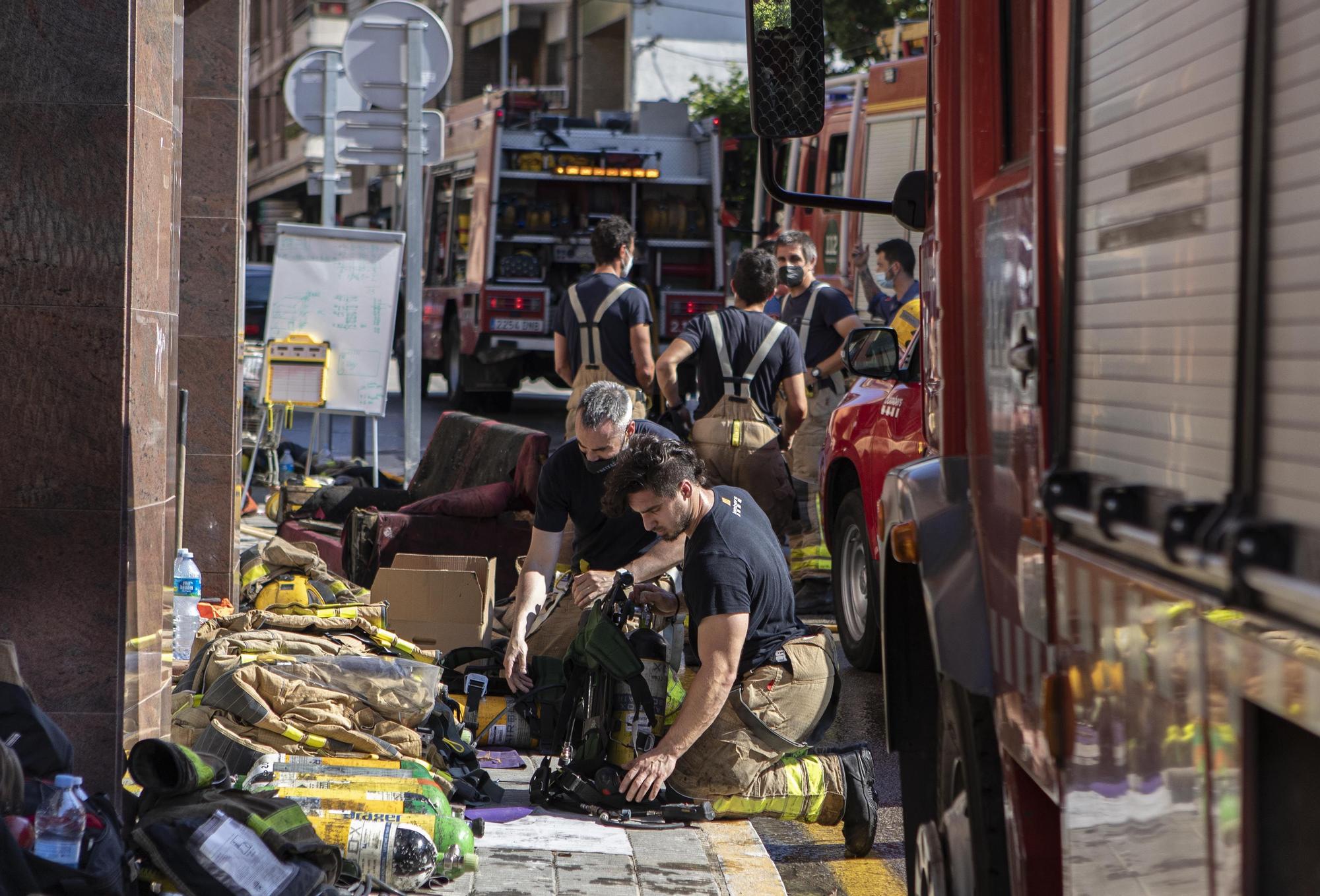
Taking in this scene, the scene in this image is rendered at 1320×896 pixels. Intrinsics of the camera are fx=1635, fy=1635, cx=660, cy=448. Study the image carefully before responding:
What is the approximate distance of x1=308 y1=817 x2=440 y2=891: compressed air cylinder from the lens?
13.7 feet

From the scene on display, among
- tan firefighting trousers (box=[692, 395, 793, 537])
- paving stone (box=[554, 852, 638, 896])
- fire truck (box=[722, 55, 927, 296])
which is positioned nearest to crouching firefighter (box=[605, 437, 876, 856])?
paving stone (box=[554, 852, 638, 896])

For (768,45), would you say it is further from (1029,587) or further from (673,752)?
(673,752)

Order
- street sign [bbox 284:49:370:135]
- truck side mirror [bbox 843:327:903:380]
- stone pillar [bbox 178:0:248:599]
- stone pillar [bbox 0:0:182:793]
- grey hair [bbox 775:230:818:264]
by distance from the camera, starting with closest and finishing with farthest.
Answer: stone pillar [bbox 0:0:182:793] → truck side mirror [bbox 843:327:903:380] → stone pillar [bbox 178:0:248:599] → grey hair [bbox 775:230:818:264] → street sign [bbox 284:49:370:135]

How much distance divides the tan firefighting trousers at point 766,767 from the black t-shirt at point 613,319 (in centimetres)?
445

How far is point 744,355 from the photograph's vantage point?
27.4 feet

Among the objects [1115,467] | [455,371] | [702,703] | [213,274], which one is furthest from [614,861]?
[455,371]

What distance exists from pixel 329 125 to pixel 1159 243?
12.6 m

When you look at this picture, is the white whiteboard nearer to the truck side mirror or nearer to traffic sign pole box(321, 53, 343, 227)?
traffic sign pole box(321, 53, 343, 227)

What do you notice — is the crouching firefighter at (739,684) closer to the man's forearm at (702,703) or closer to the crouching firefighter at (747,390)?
the man's forearm at (702,703)

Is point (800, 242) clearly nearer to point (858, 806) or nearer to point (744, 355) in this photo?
point (744, 355)

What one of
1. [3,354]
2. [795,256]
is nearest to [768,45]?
[3,354]

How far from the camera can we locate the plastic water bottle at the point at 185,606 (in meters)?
6.20

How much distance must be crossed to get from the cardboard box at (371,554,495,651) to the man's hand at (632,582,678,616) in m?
1.35

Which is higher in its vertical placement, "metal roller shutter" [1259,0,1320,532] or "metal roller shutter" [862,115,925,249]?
"metal roller shutter" [862,115,925,249]
